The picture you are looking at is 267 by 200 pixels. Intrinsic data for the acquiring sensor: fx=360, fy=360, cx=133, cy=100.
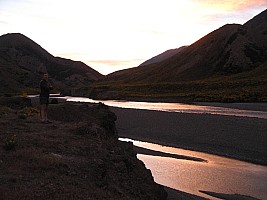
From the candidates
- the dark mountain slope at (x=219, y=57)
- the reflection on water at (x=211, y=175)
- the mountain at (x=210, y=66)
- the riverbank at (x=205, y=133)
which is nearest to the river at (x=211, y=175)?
the reflection on water at (x=211, y=175)

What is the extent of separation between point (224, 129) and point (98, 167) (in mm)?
25096

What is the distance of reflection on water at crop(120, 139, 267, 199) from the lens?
707 inches

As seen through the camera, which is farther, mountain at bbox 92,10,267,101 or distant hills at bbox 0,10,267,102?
mountain at bbox 92,10,267,101

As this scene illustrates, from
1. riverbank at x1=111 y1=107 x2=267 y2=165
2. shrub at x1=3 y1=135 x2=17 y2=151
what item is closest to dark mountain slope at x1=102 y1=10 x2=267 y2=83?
riverbank at x1=111 y1=107 x2=267 y2=165

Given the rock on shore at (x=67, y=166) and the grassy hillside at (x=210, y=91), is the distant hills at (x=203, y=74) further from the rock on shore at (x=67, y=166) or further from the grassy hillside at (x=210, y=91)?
the rock on shore at (x=67, y=166)

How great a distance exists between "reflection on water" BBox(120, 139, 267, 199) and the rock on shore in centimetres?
455

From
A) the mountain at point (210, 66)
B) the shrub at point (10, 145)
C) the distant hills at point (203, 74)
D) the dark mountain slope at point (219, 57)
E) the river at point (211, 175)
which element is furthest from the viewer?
the dark mountain slope at point (219, 57)

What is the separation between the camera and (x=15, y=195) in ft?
27.9

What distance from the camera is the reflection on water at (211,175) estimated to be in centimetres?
1795

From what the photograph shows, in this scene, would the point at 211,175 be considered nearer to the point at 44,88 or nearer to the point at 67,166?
the point at 44,88

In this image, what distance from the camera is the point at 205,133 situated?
34.0 m

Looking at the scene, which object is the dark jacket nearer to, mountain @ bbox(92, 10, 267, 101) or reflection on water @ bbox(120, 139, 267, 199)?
reflection on water @ bbox(120, 139, 267, 199)

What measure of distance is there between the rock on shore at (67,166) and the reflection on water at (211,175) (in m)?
4.55

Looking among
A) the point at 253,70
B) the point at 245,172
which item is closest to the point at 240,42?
the point at 253,70
